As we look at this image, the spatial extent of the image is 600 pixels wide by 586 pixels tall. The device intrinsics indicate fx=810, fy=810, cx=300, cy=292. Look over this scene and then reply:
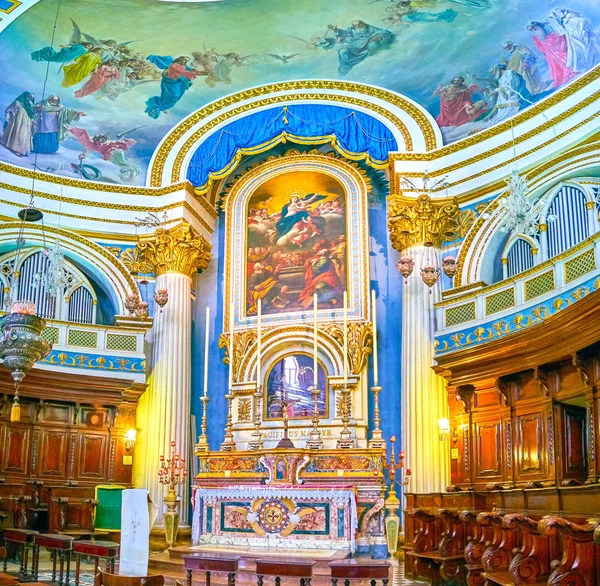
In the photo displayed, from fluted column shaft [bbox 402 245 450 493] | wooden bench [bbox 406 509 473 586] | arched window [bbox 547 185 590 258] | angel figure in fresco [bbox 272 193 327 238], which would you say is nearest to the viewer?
wooden bench [bbox 406 509 473 586]

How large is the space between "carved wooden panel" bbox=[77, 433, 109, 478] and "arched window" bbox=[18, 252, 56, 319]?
2.84 m

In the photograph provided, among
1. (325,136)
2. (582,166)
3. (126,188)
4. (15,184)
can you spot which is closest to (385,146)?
(325,136)

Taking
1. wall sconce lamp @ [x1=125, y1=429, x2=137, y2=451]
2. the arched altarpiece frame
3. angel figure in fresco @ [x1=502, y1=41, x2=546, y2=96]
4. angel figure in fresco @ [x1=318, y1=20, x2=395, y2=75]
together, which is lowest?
wall sconce lamp @ [x1=125, y1=429, x2=137, y2=451]

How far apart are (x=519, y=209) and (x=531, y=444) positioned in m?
3.70

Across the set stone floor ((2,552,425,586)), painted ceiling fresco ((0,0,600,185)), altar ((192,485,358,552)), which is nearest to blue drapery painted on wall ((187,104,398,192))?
painted ceiling fresco ((0,0,600,185))

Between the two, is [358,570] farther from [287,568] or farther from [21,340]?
[21,340]

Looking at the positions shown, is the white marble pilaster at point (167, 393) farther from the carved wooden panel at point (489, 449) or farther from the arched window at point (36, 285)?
the carved wooden panel at point (489, 449)

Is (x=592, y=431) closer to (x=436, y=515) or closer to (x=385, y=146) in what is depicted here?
(x=436, y=515)

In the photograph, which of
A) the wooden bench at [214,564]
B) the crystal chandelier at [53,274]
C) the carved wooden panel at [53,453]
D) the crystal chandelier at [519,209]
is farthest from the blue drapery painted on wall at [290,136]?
the wooden bench at [214,564]

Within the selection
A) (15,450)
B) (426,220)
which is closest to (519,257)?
(426,220)

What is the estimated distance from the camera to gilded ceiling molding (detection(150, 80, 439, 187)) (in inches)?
675

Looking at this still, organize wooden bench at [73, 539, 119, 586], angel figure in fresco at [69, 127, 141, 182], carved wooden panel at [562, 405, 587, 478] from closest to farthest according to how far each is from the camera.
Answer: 1. wooden bench at [73, 539, 119, 586]
2. carved wooden panel at [562, 405, 587, 478]
3. angel figure in fresco at [69, 127, 141, 182]

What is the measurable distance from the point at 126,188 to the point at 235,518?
873 centimetres

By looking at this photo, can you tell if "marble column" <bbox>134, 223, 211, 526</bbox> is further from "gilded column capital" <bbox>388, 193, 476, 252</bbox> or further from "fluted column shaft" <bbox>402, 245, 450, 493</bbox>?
"fluted column shaft" <bbox>402, 245, 450, 493</bbox>
